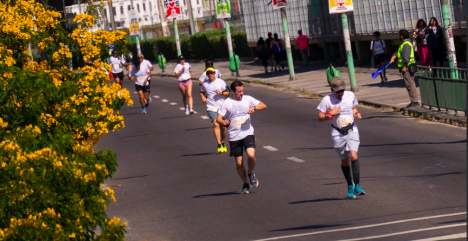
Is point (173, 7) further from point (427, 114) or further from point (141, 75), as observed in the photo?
point (427, 114)

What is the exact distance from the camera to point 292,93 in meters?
31.0

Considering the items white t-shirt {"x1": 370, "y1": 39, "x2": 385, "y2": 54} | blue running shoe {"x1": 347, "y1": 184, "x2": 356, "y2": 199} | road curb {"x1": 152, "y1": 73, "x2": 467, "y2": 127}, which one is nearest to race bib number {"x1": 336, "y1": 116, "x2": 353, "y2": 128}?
blue running shoe {"x1": 347, "y1": 184, "x2": 356, "y2": 199}

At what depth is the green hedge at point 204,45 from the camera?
196ft

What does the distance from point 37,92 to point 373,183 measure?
6.27 metres

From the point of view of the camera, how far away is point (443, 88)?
1994 cm

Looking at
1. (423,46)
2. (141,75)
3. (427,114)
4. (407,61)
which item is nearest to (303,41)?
(141,75)

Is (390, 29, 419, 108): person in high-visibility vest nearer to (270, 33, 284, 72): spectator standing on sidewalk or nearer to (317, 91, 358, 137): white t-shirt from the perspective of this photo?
(317, 91, 358, 137): white t-shirt

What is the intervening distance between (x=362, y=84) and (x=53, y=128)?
73.3 ft

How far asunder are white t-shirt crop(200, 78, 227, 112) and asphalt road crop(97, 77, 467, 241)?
950 mm

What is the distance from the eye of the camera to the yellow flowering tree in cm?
659

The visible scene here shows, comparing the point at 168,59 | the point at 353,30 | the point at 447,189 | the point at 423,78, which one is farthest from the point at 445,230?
the point at 168,59

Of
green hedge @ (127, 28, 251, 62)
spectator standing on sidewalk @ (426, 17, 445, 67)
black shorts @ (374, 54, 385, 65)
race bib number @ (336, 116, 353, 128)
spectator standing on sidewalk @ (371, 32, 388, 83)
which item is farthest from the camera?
green hedge @ (127, 28, 251, 62)

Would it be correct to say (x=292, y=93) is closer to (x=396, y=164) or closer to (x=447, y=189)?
(x=396, y=164)

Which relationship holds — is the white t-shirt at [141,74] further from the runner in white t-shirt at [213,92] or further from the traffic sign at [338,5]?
the runner in white t-shirt at [213,92]
